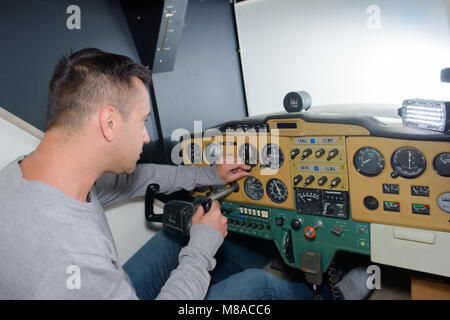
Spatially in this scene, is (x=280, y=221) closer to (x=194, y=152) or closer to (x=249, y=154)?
(x=249, y=154)

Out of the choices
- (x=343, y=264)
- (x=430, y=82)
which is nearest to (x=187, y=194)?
(x=343, y=264)

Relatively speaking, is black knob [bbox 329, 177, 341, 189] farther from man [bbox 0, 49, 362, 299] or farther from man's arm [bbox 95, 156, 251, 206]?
man [bbox 0, 49, 362, 299]

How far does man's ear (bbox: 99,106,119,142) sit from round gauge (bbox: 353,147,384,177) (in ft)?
4.13

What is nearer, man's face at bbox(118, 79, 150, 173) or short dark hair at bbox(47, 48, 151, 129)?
short dark hair at bbox(47, 48, 151, 129)

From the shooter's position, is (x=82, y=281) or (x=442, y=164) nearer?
(x=82, y=281)

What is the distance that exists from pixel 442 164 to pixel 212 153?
4.34 ft

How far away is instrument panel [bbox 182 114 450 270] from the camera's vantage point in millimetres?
1698

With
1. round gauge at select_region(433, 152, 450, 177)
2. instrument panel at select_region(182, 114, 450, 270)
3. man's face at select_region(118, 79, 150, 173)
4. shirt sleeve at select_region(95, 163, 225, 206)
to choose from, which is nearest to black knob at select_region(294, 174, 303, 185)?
instrument panel at select_region(182, 114, 450, 270)

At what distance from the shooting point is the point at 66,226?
1099mm

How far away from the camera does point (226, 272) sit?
2.45m

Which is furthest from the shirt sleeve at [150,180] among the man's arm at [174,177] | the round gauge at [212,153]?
the round gauge at [212,153]

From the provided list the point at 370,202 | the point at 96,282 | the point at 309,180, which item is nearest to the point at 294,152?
the point at 309,180

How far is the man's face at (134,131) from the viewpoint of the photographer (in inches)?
52.1
